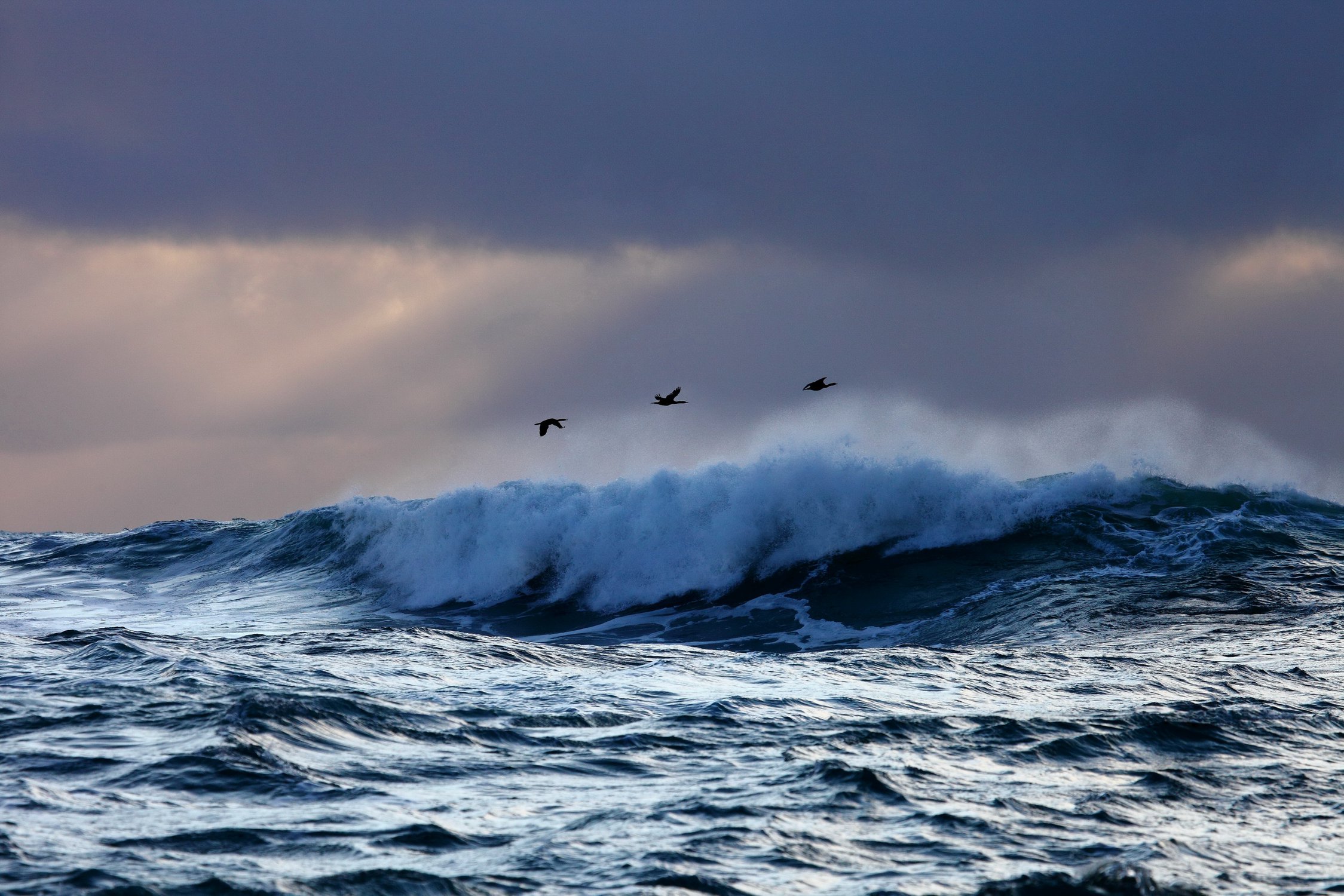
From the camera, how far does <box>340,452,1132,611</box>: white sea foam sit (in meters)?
23.2

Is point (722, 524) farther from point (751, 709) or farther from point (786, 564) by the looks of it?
point (751, 709)

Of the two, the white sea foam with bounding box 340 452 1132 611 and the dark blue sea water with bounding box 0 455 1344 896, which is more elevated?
the white sea foam with bounding box 340 452 1132 611

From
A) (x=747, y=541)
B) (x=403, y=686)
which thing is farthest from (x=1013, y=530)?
(x=403, y=686)

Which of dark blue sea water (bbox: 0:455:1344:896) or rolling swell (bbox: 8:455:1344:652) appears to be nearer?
dark blue sea water (bbox: 0:455:1344:896)

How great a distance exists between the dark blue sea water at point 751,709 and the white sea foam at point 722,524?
0.07m

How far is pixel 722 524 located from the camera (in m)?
23.7

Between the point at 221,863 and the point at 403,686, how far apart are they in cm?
524

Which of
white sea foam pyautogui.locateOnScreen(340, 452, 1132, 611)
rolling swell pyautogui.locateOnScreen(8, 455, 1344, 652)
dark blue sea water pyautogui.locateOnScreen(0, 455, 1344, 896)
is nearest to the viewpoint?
dark blue sea water pyautogui.locateOnScreen(0, 455, 1344, 896)

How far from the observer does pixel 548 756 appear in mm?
9523

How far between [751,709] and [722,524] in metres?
12.4

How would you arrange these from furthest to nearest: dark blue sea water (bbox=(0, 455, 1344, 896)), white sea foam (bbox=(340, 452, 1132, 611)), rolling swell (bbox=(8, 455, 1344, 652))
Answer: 1. white sea foam (bbox=(340, 452, 1132, 611))
2. rolling swell (bbox=(8, 455, 1344, 652))
3. dark blue sea water (bbox=(0, 455, 1344, 896))

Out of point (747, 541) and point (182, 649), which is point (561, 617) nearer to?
point (747, 541)

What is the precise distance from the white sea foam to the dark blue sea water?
0.07 meters

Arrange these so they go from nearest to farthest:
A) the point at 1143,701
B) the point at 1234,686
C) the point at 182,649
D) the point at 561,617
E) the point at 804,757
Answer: the point at 804,757, the point at 1143,701, the point at 1234,686, the point at 182,649, the point at 561,617
